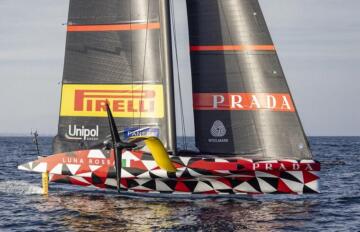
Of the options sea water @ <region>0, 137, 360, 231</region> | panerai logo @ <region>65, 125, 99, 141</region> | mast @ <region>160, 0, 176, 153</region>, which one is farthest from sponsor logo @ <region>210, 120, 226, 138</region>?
panerai logo @ <region>65, 125, 99, 141</region>

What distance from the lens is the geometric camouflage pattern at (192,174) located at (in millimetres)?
17062

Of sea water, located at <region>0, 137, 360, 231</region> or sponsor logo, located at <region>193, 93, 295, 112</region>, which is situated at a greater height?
sponsor logo, located at <region>193, 93, 295, 112</region>

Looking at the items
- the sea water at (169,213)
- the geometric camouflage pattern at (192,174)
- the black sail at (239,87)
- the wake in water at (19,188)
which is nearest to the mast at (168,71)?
the black sail at (239,87)

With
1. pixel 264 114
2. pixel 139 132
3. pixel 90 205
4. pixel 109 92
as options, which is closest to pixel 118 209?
pixel 90 205

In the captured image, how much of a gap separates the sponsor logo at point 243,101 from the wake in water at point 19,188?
6.92 meters

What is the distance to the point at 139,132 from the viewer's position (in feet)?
61.7

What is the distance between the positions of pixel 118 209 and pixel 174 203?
177cm

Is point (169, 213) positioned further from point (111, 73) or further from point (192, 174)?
point (111, 73)

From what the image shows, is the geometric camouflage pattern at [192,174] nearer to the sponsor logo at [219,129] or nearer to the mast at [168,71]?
the mast at [168,71]

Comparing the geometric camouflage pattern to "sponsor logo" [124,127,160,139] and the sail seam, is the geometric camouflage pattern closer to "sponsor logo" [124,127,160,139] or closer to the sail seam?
"sponsor logo" [124,127,160,139]

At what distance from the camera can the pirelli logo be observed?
737 inches

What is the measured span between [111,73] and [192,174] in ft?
14.3

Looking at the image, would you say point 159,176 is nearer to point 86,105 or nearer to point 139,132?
point 139,132

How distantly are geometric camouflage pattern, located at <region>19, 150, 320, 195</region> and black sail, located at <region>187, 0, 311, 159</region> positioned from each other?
785 millimetres
